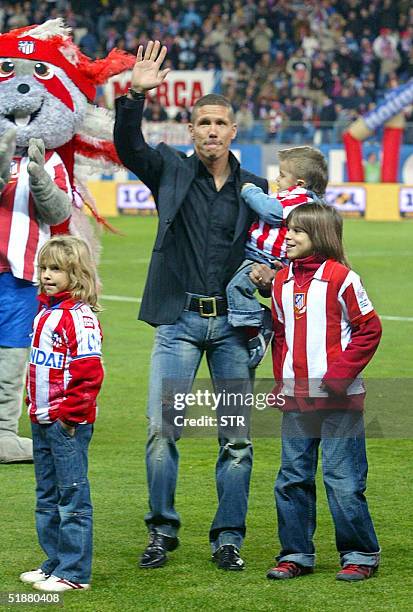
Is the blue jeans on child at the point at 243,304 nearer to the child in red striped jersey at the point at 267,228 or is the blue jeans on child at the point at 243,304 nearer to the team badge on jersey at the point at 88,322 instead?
the child in red striped jersey at the point at 267,228

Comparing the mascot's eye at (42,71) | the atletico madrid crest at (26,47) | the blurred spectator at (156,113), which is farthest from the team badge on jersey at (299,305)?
the blurred spectator at (156,113)

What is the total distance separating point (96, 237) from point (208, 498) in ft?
7.74

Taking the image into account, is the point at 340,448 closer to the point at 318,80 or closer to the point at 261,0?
the point at 318,80

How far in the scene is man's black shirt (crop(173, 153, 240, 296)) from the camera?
19.0 ft

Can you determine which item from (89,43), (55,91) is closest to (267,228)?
(55,91)

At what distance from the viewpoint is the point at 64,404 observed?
5.12 metres

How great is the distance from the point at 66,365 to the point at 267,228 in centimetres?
116

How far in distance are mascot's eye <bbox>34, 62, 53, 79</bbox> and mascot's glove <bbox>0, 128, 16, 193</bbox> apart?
0.61 metres

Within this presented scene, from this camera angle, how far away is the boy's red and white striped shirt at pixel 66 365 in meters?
→ 5.15

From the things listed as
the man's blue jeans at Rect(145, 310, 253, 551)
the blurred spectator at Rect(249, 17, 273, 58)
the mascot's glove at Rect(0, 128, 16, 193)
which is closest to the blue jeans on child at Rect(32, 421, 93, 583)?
the man's blue jeans at Rect(145, 310, 253, 551)

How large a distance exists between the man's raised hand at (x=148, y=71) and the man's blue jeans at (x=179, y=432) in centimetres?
99

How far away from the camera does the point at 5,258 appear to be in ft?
25.0

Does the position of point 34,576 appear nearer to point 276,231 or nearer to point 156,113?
point 276,231

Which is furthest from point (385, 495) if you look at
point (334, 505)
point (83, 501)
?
point (83, 501)
